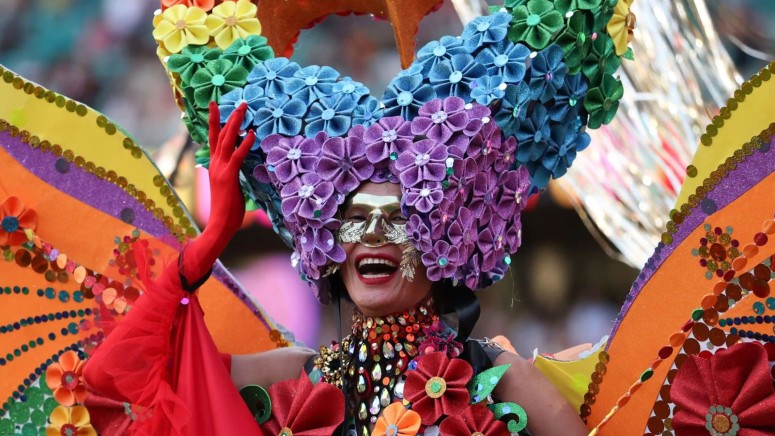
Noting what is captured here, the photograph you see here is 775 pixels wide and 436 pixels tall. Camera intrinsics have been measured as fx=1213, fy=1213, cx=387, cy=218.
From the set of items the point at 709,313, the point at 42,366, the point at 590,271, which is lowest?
the point at 590,271

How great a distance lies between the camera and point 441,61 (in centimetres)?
233

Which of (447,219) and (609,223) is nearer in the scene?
(447,219)

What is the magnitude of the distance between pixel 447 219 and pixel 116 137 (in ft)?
2.76

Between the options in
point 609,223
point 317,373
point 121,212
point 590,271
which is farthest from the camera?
point 590,271

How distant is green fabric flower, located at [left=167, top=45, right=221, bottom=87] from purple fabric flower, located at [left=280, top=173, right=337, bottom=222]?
1.16ft

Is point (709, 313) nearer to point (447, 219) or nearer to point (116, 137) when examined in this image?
point (447, 219)

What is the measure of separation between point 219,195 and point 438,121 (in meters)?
0.43

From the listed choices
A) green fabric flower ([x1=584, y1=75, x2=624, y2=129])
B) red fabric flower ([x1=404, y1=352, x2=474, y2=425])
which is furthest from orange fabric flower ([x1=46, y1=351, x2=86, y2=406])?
green fabric flower ([x1=584, y1=75, x2=624, y2=129])

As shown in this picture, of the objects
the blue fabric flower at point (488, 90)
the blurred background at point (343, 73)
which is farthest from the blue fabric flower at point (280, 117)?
the blurred background at point (343, 73)

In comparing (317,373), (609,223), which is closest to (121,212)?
(317,373)

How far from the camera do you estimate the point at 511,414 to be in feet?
7.50

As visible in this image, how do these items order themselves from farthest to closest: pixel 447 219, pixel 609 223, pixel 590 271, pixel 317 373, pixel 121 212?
pixel 590 271
pixel 609 223
pixel 121 212
pixel 317 373
pixel 447 219

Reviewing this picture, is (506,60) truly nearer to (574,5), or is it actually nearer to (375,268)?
(574,5)

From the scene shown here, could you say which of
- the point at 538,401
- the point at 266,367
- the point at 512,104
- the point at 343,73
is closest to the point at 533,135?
the point at 512,104
